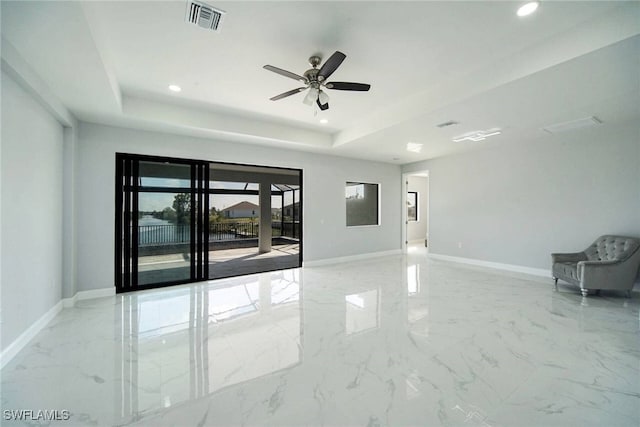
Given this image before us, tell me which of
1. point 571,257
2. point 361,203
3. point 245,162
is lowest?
point 571,257

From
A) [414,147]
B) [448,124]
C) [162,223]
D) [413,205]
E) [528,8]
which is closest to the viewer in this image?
[528,8]

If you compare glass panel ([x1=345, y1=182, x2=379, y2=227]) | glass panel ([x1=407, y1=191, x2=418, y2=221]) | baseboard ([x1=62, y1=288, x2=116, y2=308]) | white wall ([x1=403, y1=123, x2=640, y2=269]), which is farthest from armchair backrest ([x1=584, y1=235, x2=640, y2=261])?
baseboard ([x1=62, y1=288, x2=116, y2=308])

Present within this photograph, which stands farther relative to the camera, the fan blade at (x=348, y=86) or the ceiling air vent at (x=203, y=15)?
the fan blade at (x=348, y=86)

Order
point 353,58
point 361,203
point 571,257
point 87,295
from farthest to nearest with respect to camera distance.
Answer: point 361,203
point 571,257
point 87,295
point 353,58

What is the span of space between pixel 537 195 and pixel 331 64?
5098mm

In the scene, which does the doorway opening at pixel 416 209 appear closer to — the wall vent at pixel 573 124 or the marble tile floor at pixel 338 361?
the wall vent at pixel 573 124

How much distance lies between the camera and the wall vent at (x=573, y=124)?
409cm

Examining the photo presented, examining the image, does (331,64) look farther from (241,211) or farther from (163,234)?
(241,211)

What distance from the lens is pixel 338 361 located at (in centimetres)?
234

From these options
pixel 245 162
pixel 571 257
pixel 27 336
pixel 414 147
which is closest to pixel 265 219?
pixel 245 162

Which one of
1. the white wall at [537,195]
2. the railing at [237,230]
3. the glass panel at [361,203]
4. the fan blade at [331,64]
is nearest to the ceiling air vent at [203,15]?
the fan blade at [331,64]

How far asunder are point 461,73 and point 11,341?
5.50 m

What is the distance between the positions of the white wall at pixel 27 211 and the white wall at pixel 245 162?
1.61 feet

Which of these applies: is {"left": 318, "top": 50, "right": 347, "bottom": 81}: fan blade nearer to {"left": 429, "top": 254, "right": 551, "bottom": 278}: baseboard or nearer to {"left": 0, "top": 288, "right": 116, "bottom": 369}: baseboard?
{"left": 0, "top": 288, "right": 116, "bottom": 369}: baseboard
